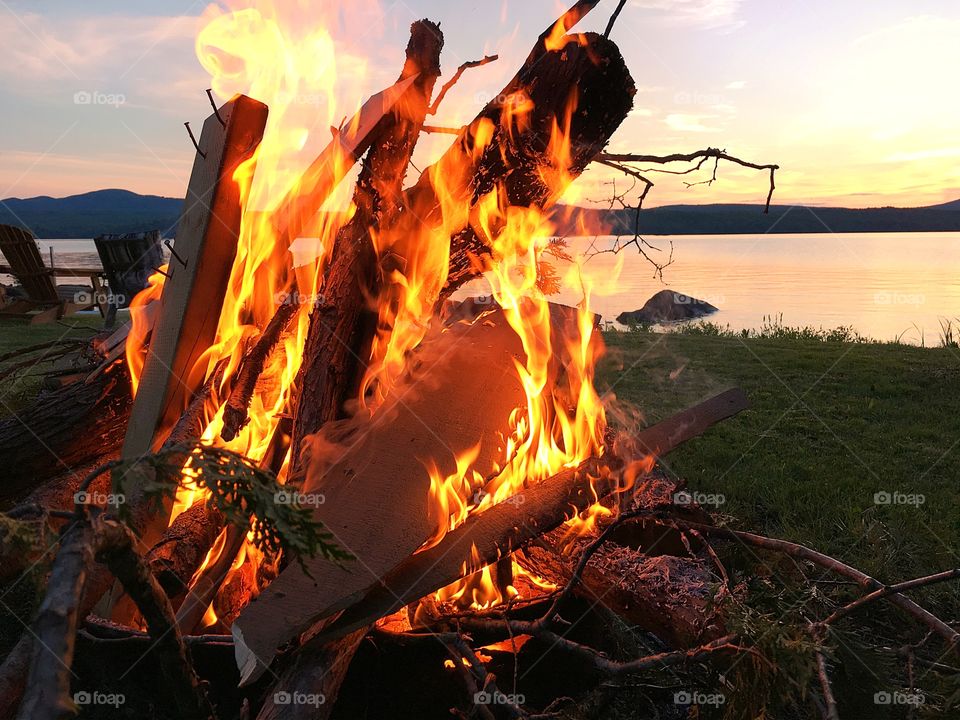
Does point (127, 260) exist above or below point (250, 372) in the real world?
above

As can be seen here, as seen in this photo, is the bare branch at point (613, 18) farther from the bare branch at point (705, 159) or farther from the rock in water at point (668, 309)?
the rock in water at point (668, 309)

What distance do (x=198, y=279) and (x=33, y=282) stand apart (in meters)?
12.4

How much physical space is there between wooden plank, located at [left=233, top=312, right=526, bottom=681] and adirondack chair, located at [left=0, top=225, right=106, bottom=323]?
1170cm

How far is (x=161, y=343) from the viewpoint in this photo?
3.71m

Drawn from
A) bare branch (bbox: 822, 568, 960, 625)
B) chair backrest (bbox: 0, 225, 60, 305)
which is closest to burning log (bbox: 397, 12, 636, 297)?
bare branch (bbox: 822, 568, 960, 625)

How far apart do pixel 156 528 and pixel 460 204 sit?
2.24 meters

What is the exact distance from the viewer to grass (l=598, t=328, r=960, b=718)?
3.72 m

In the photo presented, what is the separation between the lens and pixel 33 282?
13.5 meters

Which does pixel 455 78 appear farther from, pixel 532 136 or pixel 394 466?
pixel 394 466

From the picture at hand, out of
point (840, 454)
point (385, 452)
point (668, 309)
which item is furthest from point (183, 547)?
point (668, 309)

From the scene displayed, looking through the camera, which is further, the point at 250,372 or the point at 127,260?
the point at 127,260

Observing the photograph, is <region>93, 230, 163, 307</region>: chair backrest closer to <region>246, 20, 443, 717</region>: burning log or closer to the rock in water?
<region>246, 20, 443, 717</region>: burning log

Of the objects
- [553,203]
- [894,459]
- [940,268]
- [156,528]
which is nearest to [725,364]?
[894,459]

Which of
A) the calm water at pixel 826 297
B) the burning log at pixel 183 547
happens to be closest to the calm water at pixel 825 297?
the calm water at pixel 826 297
